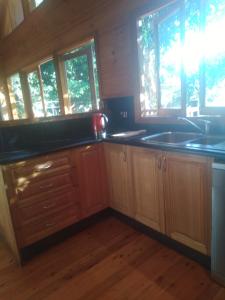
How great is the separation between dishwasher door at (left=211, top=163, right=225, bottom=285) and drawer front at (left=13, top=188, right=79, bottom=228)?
128cm

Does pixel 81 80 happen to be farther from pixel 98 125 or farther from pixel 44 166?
pixel 44 166

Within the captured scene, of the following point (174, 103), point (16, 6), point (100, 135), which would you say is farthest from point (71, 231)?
point (16, 6)

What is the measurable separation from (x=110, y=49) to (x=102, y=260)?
237 centimetres

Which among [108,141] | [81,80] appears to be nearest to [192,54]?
[108,141]

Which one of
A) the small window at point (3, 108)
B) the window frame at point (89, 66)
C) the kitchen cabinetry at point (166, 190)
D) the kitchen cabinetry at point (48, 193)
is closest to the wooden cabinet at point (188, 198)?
the kitchen cabinetry at point (166, 190)

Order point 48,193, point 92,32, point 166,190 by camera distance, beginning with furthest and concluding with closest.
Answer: point 92,32 → point 48,193 → point 166,190

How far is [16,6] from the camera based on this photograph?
425 cm

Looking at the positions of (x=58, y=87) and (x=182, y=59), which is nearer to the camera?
(x=182, y=59)

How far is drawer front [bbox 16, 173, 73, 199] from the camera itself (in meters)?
1.85

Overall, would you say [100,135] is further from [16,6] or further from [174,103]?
[16,6]

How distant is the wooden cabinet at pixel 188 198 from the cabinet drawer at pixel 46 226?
0.93m

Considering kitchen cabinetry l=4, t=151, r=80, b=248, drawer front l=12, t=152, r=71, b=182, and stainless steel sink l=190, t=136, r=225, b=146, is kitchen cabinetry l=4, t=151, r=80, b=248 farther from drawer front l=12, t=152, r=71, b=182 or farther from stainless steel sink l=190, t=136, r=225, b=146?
stainless steel sink l=190, t=136, r=225, b=146

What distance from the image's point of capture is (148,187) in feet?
6.44

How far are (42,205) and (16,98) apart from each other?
4.13 feet
